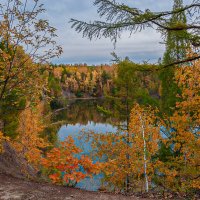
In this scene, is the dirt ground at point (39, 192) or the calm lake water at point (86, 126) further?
the calm lake water at point (86, 126)

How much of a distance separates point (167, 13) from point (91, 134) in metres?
12.4

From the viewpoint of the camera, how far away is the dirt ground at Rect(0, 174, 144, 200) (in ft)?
23.4

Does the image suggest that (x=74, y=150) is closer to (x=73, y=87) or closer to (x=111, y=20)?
(x=111, y=20)

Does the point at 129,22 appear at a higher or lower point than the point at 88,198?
higher

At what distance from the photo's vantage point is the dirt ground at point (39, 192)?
23.4ft

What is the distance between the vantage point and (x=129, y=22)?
5.49m

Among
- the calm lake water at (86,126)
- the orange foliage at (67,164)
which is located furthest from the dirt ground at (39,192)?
the calm lake water at (86,126)

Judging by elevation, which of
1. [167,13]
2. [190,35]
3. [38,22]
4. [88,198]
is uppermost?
[38,22]

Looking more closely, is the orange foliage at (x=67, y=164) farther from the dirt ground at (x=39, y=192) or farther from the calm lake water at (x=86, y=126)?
the calm lake water at (x=86, y=126)

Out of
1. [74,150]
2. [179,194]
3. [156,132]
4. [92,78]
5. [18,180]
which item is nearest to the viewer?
[74,150]

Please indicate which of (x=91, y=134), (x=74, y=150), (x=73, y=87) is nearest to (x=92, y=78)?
(x=73, y=87)

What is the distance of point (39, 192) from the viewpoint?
24.6ft

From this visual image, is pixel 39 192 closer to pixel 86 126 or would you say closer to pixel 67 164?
pixel 67 164

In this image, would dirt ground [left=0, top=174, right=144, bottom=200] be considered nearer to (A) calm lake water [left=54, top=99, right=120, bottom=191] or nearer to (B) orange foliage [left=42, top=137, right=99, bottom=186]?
(B) orange foliage [left=42, top=137, right=99, bottom=186]
